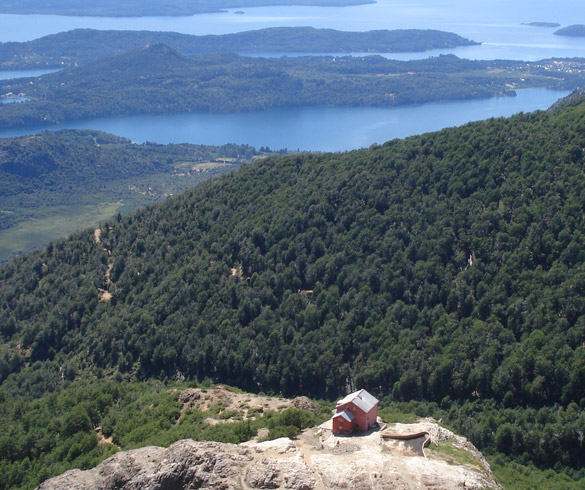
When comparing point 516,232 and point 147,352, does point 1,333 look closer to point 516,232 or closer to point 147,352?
point 147,352

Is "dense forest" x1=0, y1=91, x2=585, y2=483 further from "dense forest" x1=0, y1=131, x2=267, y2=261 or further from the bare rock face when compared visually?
"dense forest" x1=0, y1=131, x2=267, y2=261

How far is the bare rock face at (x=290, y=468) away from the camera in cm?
2452

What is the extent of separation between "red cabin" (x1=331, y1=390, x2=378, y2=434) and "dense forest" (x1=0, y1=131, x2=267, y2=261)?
109166mm

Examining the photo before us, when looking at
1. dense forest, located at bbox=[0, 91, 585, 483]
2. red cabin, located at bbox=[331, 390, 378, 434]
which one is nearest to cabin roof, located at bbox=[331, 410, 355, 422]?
red cabin, located at bbox=[331, 390, 378, 434]

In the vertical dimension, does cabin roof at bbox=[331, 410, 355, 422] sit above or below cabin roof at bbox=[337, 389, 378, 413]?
below

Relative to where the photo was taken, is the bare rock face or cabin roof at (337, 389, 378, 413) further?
cabin roof at (337, 389, 378, 413)

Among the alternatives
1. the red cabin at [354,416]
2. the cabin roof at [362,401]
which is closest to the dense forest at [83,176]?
the cabin roof at [362,401]

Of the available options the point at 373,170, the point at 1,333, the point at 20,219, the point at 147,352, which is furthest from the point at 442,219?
the point at 20,219

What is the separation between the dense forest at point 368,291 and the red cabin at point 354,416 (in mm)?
12181

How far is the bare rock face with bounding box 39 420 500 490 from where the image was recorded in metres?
24.5

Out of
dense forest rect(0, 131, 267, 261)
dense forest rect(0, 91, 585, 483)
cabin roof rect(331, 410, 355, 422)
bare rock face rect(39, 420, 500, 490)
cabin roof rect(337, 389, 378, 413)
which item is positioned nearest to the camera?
bare rock face rect(39, 420, 500, 490)

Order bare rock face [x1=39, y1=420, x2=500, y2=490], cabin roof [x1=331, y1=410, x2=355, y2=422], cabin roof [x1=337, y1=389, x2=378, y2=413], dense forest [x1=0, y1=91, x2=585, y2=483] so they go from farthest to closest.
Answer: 1. dense forest [x1=0, y1=91, x2=585, y2=483]
2. cabin roof [x1=337, y1=389, x2=378, y2=413]
3. cabin roof [x1=331, y1=410, x2=355, y2=422]
4. bare rock face [x1=39, y1=420, x2=500, y2=490]

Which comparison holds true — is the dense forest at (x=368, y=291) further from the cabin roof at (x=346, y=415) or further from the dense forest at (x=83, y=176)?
the dense forest at (x=83, y=176)

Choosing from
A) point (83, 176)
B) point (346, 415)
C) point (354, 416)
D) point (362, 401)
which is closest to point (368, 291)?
point (362, 401)
